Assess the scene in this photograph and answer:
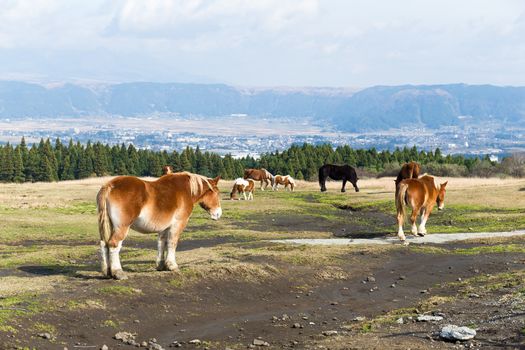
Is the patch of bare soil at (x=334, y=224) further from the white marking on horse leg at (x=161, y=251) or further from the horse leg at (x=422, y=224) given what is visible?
the white marking on horse leg at (x=161, y=251)

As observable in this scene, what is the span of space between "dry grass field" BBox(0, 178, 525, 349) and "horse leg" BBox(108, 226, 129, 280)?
0.32 metres

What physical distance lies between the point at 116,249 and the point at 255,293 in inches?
152

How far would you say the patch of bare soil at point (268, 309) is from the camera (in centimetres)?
1277

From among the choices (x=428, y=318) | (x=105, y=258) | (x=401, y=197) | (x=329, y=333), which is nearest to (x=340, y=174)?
(x=401, y=197)

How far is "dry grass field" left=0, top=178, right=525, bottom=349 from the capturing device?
1300 centimetres

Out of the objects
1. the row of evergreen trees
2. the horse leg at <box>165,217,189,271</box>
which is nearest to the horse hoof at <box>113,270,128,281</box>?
the horse leg at <box>165,217,189,271</box>

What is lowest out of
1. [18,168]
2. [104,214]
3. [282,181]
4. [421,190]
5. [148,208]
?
[18,168]

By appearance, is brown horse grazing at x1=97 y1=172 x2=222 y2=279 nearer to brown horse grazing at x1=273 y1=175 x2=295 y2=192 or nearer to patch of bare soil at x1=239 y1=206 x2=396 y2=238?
patch of bare soil at x1=239 y1=206 x2=396 y2=238

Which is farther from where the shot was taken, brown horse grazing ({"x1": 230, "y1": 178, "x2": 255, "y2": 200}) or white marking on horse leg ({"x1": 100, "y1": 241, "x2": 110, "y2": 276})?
brown horse grazing ({"x1": 230, "y1": 178, "x2": 255, "y2": 200})

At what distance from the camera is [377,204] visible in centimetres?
4650

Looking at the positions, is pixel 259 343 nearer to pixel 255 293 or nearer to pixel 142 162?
pixel 255 293

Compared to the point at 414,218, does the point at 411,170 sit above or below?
above

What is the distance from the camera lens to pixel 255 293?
56.9 feet

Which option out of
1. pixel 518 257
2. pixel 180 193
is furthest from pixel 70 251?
pixel 518 257
